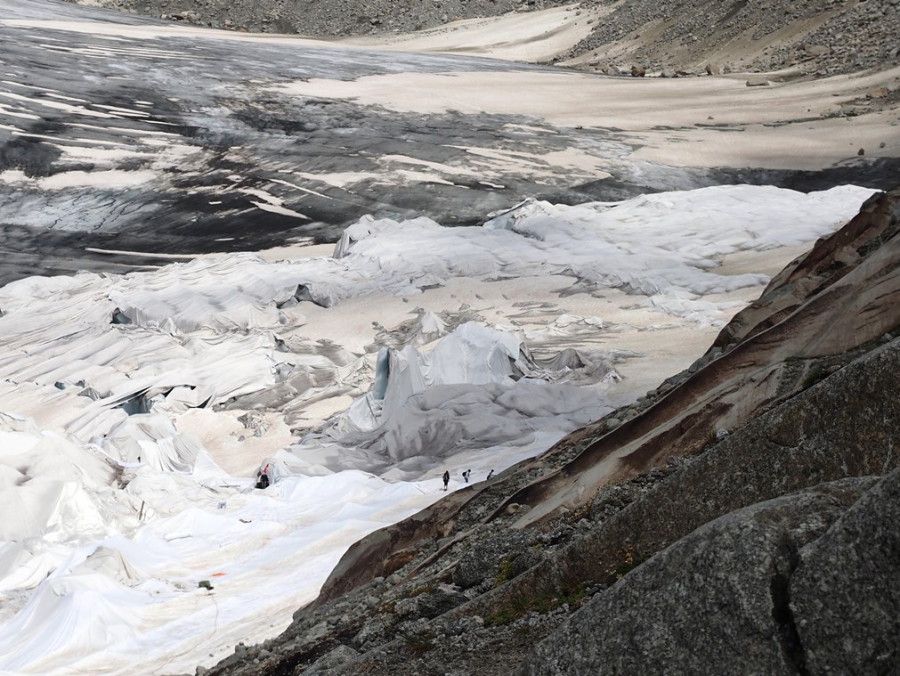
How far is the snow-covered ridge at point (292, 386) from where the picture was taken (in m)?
12.9

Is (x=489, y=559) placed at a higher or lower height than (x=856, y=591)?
lower

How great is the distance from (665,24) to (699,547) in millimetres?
55175

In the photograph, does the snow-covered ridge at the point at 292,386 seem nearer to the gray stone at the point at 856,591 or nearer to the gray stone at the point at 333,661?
the gray stone at the point at 333,661

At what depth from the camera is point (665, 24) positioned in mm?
55125

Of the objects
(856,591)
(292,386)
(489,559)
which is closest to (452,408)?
(292,386)

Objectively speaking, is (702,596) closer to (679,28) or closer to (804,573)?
(804,573)

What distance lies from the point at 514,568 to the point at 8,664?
7.75 m

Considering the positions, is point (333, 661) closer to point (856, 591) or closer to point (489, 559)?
point (489, 559)

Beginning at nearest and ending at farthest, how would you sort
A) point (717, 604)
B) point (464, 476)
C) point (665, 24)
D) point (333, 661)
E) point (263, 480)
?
1. point (717, 604)
2. point (333, 661)
3. point (464, 476)
4. point (263, 480)
5. point (665, 24)

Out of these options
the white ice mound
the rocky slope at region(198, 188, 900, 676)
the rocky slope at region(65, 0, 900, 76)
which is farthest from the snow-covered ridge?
the rocky slope at region(65, 0, 900, 76)

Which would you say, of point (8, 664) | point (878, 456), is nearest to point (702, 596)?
point (878, 456)

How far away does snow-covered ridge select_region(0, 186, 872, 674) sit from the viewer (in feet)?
42.4

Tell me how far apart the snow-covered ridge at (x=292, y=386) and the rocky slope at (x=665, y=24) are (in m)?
18.5

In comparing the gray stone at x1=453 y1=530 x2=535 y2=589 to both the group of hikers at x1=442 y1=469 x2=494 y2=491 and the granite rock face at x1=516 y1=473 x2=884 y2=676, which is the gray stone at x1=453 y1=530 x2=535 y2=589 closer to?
the granite rock face at x1=516 y1=473 x2=884 y2=676
